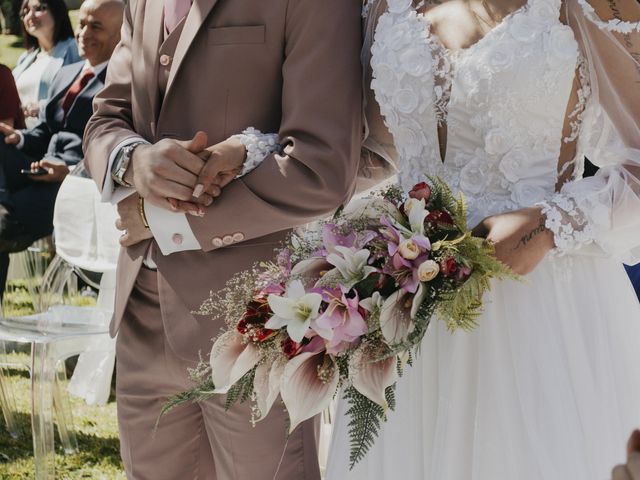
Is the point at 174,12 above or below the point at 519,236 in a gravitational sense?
above

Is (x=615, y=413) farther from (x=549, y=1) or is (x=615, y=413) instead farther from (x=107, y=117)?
(x=107, y=117)

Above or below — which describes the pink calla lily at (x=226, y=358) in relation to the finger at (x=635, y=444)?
below

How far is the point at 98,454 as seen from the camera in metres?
5.00

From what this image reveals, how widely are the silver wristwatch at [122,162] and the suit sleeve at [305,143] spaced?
215mm

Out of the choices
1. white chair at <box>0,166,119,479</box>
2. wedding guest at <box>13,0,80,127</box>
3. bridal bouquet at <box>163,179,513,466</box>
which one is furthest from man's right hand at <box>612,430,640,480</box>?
wedding guest at <box>13,0,80,127</box>

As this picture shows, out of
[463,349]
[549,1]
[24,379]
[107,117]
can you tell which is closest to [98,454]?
[24,379]

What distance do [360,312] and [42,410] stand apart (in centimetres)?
324

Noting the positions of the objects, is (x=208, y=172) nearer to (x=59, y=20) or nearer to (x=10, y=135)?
(x=10, y=135)

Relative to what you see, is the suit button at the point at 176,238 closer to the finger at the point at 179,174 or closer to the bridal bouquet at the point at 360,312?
the finger at the point at 179,174

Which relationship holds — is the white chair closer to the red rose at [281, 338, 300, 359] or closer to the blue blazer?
the blue blazer

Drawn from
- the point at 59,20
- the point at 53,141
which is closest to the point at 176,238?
the point at 53,141

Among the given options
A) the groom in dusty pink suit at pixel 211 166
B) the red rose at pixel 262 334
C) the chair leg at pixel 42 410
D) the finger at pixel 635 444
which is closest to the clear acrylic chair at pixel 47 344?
the chair leg at pixel 42 410

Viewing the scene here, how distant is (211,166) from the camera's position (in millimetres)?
2146

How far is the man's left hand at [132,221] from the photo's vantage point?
91.0 inches
